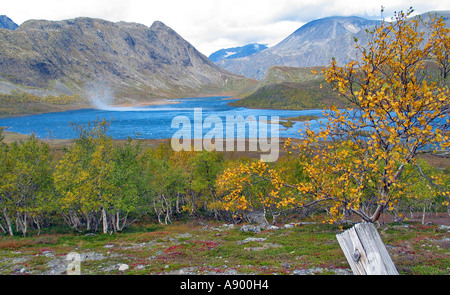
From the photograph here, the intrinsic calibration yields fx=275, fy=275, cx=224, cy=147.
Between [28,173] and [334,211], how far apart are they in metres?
32.8

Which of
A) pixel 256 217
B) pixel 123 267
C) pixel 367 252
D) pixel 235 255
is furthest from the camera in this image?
pixel 256 217

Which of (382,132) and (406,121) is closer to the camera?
(406,121)

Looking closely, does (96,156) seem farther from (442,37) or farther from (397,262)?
(442,37)

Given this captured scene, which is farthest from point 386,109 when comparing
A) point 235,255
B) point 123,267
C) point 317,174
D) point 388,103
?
point 123,267

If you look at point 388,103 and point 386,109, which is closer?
point 386,109

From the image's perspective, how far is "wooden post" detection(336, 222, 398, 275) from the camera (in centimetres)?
513

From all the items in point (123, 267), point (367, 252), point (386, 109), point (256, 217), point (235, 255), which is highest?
point (386, 109)

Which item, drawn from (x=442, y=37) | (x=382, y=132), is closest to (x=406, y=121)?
(x=382, y=132)

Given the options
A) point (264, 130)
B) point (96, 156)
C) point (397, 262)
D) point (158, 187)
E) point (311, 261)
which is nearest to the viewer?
point (397, 262)

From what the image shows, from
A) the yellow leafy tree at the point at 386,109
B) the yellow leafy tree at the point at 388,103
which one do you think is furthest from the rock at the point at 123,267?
the yellow leafy tree at the point at 388,103

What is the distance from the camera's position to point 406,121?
6.75m

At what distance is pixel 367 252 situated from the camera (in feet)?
17.1

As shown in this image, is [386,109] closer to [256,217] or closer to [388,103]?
[388,103]

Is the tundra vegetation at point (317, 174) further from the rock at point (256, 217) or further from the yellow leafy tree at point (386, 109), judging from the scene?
the rock at point (256, 217)
